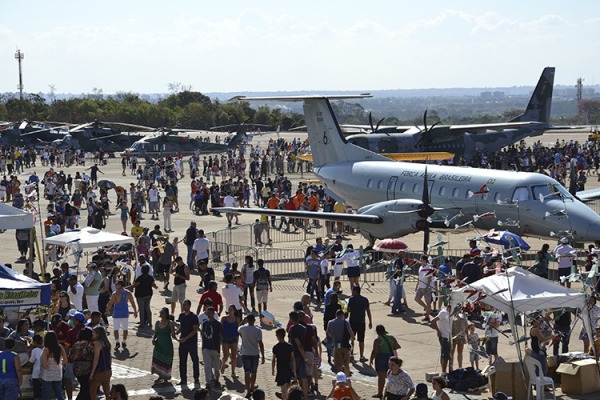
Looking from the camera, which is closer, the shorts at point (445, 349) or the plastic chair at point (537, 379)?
the plastic chair at point (537, 379)

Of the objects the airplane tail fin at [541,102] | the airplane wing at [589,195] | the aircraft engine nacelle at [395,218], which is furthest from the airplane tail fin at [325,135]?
the airplane tail fin at [541,102]

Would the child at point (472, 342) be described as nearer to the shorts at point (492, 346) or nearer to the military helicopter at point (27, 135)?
the shorts at point (492, 346)

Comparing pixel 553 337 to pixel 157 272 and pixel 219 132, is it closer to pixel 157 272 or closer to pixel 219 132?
pixel 157 272

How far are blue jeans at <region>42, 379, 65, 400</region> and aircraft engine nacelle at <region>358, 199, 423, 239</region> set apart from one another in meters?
13.3

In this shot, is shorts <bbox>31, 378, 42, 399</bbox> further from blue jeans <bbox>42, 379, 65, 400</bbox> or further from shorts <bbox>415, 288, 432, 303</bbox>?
shorts <bbox>415, 288, 432, 303</bbox>

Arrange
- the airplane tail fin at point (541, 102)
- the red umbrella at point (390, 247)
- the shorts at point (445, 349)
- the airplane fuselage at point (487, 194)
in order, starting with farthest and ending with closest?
the airplane tail fin at point (541, 102), the airplane fuselage at point (487, 194), the red umbrella at point (390, 247), the shorts at point (445, 349)

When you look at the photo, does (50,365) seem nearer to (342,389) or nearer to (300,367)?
(300,367)

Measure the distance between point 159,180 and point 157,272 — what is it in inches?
969

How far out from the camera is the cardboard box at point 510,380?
14.4 metres

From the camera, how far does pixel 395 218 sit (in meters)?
25.8

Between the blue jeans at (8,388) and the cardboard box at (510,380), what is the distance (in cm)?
672

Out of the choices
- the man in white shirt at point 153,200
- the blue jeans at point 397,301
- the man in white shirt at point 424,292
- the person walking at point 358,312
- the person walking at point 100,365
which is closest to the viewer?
the person walking at point 100,365

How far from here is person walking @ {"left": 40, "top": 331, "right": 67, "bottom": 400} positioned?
13.4 metres

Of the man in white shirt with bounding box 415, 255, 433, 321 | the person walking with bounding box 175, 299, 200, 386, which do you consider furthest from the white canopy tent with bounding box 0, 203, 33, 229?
the man in white shirt with bounding box 415, 255, 433, 321
